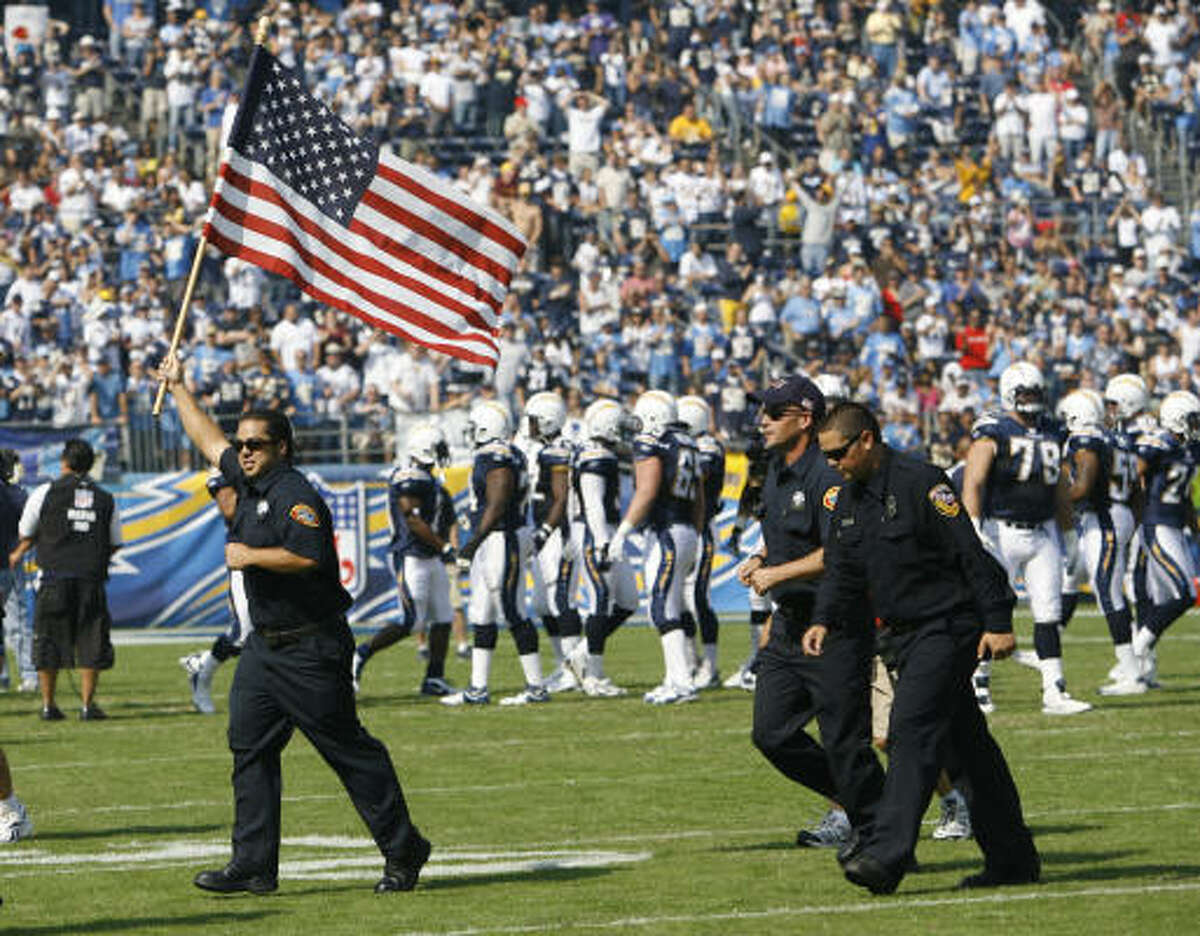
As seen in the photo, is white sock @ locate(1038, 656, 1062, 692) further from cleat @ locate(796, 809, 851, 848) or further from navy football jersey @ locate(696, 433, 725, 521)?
cleat @ locate(796, 809, 851, 848)

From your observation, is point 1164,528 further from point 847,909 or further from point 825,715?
point 847,909

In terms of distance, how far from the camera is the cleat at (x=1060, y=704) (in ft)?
54.3

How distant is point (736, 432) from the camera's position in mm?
29734

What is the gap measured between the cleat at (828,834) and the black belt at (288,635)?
7.74 ft

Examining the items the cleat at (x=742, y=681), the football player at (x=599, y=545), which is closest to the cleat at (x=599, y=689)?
the football player at (x=599, y=545)

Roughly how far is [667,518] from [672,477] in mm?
293

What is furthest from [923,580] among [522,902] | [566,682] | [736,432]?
[736,432]

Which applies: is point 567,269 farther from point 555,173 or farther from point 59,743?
point 59,743

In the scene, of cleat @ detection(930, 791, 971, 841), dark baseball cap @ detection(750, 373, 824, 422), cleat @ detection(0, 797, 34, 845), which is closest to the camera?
dark baseball cap @ detection(750, 373, 824, 422)

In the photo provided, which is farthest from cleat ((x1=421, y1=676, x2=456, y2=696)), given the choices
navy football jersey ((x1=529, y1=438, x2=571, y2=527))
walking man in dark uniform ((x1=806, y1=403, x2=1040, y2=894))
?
walking man in dark uniform ((x1=806, y1=403, x2=1040, y2=894))

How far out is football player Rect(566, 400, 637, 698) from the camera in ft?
61.9

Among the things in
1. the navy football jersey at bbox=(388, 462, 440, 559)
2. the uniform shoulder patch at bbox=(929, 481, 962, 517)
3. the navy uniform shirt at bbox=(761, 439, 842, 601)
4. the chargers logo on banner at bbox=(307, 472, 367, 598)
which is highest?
the uniform shoulder patch at bbox=(929, 481, 962, 517)

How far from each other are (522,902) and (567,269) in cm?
2395

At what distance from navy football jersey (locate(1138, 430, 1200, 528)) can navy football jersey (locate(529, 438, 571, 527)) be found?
4.14 meters
